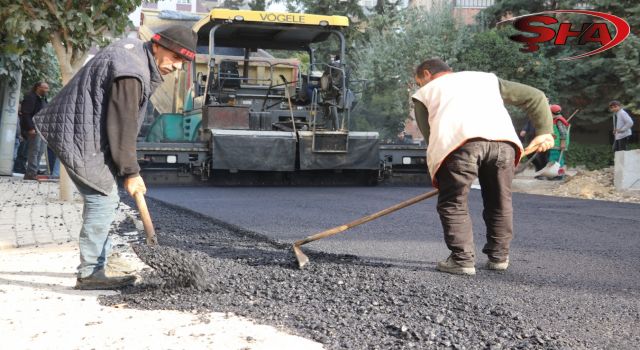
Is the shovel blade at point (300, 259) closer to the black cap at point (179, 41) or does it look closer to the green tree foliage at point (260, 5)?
the black cap at point (179, 41)

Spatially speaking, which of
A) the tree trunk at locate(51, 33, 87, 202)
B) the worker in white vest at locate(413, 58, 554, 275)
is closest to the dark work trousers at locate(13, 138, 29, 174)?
the tree trunk at locate(51, 33, 87, 202)

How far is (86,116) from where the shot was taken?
12.5ft

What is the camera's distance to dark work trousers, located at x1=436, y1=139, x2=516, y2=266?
426 centimetres

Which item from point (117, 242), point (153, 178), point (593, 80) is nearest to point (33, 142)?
point (153, 178)

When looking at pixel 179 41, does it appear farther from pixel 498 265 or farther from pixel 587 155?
pixel 587 155

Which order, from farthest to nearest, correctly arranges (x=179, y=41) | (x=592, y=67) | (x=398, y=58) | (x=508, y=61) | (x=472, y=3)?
(x=472, y=3) < (x=398, y=58) < (x=508, y=61) < (x=592, y=67) < (x=179, y=41)

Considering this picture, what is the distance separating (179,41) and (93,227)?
1049 mm

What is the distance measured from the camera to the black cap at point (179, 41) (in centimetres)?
381

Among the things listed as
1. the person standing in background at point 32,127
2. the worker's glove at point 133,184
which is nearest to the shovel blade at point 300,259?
the worker's glove at point 133,184

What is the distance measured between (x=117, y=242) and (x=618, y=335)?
3580mm

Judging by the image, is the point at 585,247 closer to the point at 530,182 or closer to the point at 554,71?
the point at 530,182

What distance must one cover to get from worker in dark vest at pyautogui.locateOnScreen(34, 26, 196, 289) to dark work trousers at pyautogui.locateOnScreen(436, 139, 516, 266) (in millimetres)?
1572

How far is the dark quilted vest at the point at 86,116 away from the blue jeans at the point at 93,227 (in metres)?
0.10

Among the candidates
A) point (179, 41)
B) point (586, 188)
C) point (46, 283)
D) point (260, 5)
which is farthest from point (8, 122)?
point (260, 5)
